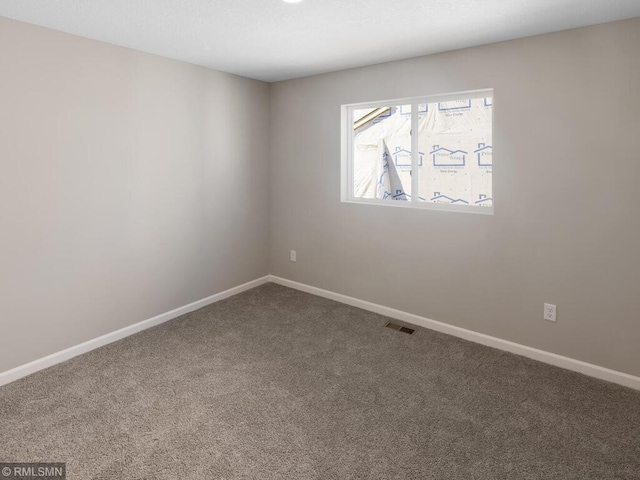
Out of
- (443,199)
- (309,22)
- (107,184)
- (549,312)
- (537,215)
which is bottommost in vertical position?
(549,312)

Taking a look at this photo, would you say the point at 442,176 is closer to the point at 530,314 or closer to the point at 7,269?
the point at 530,314

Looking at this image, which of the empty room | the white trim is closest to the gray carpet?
the empty room

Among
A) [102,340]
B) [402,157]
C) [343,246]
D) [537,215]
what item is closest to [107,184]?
[102,340]

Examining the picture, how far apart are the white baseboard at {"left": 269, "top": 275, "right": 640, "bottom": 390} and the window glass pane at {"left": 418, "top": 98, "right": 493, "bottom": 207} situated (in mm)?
1048

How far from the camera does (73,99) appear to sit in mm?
2713

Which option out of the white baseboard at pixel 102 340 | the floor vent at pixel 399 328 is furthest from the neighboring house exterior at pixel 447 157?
the white baseboard at pixel 102 340

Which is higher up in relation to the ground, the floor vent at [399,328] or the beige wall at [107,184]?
the beige wall at [107,184]

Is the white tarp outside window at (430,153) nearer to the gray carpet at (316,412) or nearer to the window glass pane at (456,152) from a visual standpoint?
the window glass pane at (456,152)

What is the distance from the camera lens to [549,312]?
2771mm

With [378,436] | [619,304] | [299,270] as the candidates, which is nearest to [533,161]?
[619,304]

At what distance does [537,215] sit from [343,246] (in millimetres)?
1761

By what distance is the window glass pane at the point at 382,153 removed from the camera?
3551mm

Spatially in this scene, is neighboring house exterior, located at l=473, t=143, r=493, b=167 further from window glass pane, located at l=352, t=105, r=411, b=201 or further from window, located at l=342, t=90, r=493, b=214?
window glass pane, located at l=352, t=105, r=411, b=201

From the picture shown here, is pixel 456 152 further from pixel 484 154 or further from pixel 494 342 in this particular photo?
pixel 494 342
